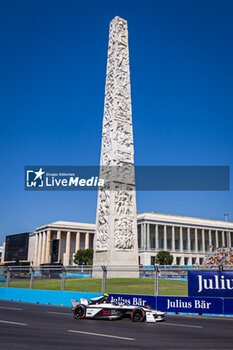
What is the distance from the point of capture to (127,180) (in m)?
28.3

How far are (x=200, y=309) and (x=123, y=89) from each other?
19524mm

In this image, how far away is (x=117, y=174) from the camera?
91.0 ft

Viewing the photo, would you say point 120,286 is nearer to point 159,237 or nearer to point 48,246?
point 159,237

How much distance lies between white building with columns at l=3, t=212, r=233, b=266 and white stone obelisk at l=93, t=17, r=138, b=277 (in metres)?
58.1

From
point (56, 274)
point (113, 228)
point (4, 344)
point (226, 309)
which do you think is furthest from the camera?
point (113, 228)

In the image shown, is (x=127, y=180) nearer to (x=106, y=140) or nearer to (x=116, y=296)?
(x=106, y=140)

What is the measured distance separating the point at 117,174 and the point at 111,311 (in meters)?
15.7

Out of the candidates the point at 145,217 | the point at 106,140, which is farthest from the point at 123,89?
the point at 145,217

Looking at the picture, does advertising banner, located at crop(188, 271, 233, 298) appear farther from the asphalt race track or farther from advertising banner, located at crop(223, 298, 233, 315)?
the asphalt race track

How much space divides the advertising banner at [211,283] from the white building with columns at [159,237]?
7057 cm

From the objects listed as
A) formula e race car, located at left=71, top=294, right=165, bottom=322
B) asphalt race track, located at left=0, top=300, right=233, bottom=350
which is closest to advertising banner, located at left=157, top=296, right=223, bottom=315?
asphalt race track, located at left=0, top=300, right=233, bottom=350

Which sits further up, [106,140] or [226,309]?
[106,140]

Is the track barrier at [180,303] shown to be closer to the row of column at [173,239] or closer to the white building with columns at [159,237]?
the row of column at [173,239]

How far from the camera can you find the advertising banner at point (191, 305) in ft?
48.0
